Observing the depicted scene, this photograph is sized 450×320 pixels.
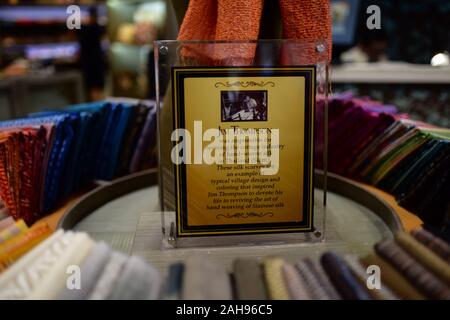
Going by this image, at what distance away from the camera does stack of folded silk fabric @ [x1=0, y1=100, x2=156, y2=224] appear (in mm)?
926

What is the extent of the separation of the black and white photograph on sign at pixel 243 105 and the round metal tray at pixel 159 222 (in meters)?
0.21

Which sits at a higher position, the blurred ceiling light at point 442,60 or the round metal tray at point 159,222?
the blurred ceiling light at point 442,60

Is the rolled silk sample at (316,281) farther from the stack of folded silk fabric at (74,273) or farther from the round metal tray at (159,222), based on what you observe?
the stack of folded silk fabric at (74,273)

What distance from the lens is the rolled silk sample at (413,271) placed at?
18.2 inches

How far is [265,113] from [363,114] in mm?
558

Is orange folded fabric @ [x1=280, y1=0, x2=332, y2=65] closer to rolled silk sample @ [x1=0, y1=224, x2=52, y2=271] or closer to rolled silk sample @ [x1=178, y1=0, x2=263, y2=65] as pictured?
rolled silk sample @ [x1=178, y1=0, x2=263, y2=65]

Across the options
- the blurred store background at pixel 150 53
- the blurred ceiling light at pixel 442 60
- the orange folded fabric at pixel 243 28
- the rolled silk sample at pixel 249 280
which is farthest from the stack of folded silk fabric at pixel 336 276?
the blurred ceiling light at pixel 442 60

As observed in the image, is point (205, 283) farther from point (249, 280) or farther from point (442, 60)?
point (442, 60)

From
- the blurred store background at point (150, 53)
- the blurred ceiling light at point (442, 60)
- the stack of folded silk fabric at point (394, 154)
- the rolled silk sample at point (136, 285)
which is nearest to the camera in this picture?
the rolled silk sample at point (136, 285)

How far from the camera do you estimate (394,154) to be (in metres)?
1.10

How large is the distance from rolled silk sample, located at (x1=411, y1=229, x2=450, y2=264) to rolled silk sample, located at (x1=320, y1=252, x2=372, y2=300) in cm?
9

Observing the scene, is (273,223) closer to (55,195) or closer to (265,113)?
(265,113)

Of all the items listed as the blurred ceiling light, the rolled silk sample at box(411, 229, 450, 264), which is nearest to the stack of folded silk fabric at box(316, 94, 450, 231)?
the rolled silk sample at box(411, 229, 450, 264)
